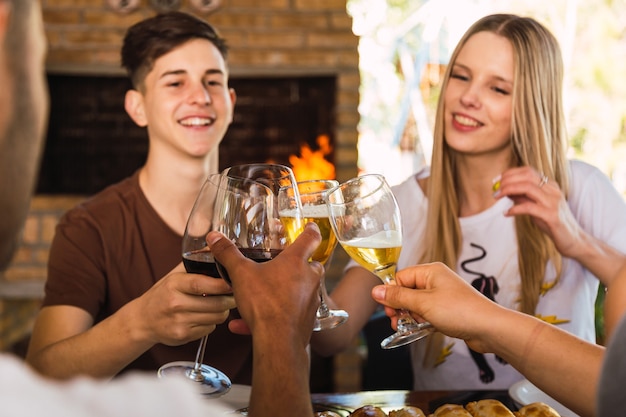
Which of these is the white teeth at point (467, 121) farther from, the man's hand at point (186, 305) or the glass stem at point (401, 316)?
the man's hand at point (186, 305)

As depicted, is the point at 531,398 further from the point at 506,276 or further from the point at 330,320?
the point at 506,276

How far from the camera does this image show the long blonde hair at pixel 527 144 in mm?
2029

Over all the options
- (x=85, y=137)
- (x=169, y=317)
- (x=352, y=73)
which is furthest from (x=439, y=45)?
(x=169, y=317)

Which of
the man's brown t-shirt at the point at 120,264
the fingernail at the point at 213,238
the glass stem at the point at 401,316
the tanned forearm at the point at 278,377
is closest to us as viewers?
the tanned forearm at the point at 278,377

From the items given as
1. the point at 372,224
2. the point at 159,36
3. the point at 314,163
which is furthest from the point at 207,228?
the point at 314,163

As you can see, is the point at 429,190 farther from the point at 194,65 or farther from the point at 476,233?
the point at 194,65

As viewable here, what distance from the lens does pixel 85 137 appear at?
407 centimetres

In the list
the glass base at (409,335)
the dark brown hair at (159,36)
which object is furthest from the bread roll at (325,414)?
the dark brown hair at (159,36)

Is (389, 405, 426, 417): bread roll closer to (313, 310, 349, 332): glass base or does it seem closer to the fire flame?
(313, 310, 349, 332): glass base

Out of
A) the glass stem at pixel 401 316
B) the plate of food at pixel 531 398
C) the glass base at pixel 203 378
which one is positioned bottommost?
the plate of food at pixel 531 398

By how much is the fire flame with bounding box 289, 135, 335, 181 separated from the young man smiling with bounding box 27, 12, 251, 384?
5.68ft

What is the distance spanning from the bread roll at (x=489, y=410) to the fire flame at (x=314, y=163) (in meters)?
2.84

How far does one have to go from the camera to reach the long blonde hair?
203 centimetres

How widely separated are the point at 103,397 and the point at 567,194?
1778mm
